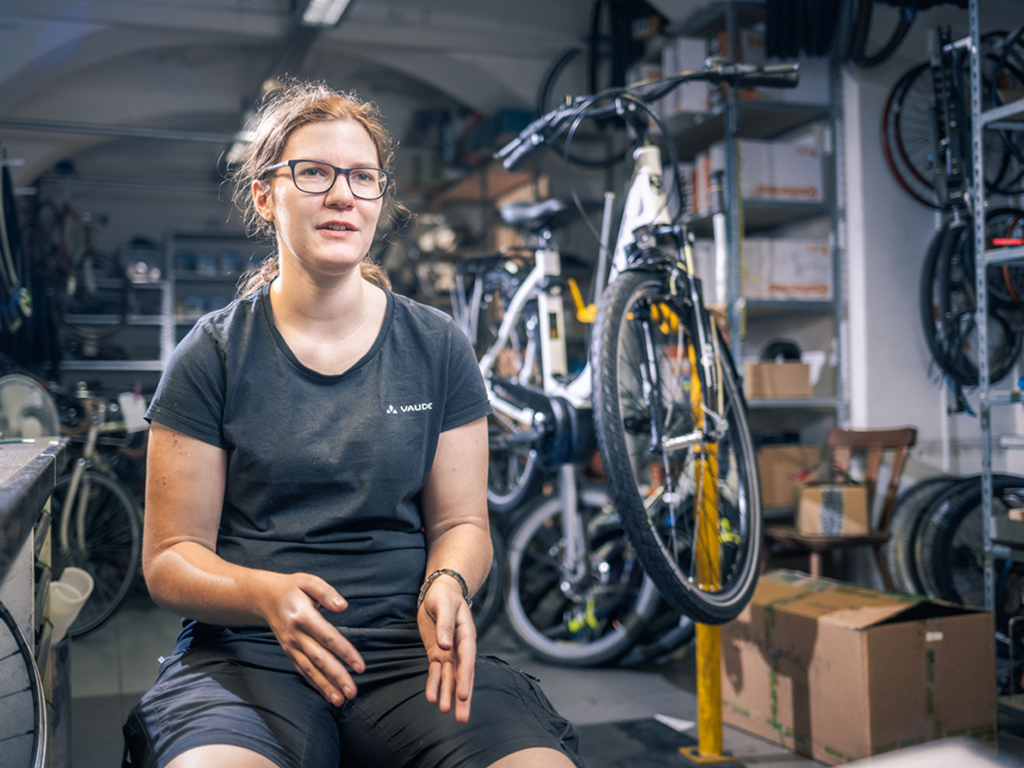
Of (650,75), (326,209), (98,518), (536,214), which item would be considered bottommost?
(98,518)

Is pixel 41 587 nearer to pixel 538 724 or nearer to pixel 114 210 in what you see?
pixel 538 724

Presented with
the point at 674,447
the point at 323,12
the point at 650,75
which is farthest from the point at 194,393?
the point at 323,12

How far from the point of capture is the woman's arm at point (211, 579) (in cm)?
80

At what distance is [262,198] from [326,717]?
2.38 feet

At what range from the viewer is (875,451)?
10.1 feet

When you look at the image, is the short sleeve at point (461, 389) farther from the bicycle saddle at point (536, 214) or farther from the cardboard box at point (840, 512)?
the cardboard box at point (840, 512)

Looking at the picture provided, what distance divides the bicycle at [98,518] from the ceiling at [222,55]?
1.25 m

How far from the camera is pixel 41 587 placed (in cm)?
137

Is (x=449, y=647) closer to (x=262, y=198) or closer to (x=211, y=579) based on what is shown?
A: (x=211, y=579)

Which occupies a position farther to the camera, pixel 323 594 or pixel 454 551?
pixel 454 551

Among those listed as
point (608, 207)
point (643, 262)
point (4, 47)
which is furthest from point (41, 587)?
point (4, 47)

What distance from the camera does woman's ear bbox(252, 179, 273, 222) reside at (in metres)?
1.20

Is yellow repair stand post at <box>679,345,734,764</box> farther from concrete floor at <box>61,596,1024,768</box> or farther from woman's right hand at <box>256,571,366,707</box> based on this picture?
woman's right hand at <box>256,571,366,707</box>

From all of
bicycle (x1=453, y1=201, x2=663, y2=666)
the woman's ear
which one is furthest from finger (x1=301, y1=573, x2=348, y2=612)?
bicycle (x1=453, y1=201, x2=663, y2=666)
